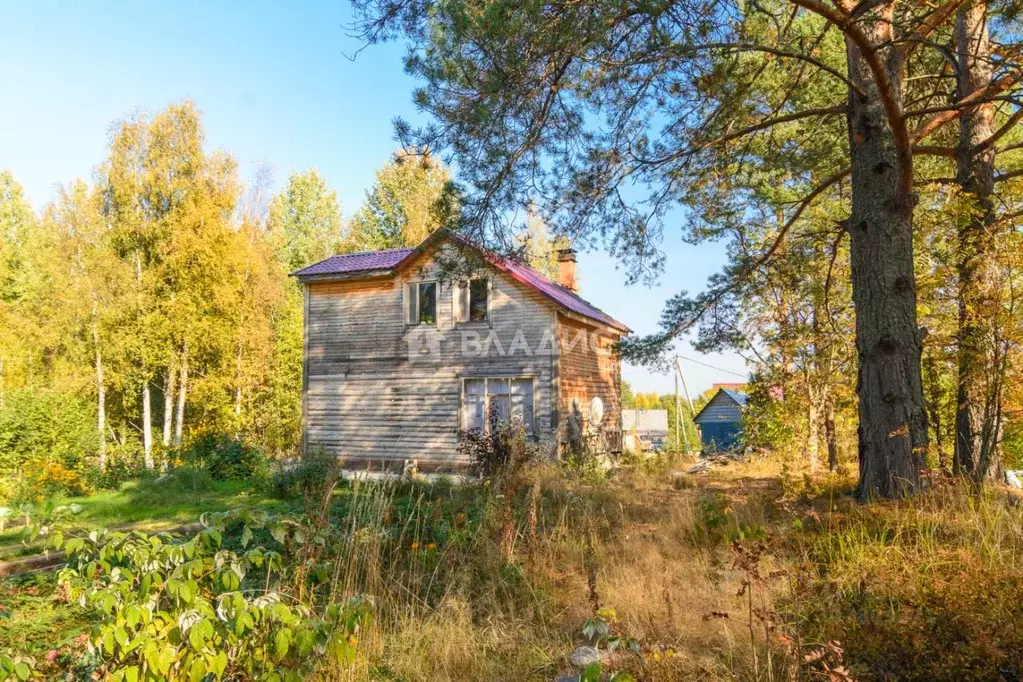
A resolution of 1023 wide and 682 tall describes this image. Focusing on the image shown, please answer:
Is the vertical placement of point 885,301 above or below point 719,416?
above

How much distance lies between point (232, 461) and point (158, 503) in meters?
3.00

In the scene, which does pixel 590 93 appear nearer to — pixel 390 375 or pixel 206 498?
pixel 206 498

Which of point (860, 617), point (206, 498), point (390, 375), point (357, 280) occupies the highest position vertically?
point (357, 280)

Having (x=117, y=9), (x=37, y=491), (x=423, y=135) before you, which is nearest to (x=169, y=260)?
(x=37, y=491)

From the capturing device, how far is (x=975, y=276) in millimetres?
6703

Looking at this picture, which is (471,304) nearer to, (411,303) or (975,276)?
(411,303)

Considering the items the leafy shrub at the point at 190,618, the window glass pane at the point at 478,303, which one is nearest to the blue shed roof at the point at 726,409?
the window glass pane at the point at 478,303

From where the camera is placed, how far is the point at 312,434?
53.2 ft

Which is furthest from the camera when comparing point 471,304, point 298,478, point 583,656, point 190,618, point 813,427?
point 471,304

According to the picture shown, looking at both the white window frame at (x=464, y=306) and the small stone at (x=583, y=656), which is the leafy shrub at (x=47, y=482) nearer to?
the white window frame at (x=464, y=306)

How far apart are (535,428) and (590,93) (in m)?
8.87

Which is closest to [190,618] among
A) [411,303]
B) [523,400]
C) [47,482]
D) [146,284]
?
[47,482]

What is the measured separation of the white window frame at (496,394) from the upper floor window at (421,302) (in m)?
1.78

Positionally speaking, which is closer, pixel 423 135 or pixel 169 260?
pixel 423 135
